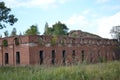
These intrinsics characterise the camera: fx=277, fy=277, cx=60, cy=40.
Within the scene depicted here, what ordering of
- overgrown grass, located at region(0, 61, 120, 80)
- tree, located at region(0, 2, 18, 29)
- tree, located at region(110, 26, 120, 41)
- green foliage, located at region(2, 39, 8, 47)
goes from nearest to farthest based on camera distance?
overgrown grass, located at region(0, 61, 120, 80)
tree, located at region(0, 2, 18, 29)
green foliage, located at region(2, 39, 8, 47)
tree, located at region(110, 26, 120, 41)

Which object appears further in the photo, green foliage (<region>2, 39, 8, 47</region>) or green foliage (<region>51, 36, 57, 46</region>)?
green foliage (<region>2, 39, 8, 47</region>)

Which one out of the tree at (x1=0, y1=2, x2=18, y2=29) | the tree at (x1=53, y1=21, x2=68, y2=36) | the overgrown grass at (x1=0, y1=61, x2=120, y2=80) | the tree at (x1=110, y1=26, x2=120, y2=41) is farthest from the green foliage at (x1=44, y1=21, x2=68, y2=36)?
the overgrown grass at (x1=0, y1=61, x2=120, y2=80)

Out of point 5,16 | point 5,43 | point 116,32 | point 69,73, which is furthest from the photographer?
point 116,32

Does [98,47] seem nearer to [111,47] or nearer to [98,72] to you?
[111,47]

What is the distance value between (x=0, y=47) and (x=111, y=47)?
22.1 meters

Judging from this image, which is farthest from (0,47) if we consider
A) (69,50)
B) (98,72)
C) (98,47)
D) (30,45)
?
(98,72)

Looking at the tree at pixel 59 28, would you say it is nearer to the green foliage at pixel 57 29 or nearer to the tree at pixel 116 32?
the green foliage at pixel 57 29

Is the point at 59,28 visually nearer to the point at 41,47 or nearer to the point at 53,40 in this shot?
the point at 53,40

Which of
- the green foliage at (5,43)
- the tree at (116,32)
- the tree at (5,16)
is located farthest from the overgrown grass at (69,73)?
the tree at (116,32)

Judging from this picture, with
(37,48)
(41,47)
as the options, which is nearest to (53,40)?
(41,47)

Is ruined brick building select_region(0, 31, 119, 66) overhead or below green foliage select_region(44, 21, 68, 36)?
below

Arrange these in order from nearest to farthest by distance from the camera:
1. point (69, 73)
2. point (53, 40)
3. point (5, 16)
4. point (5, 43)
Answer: point (69, 73)
point (5, 16)
point (53, 40)
point (5, 43)

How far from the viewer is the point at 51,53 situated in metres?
38.4

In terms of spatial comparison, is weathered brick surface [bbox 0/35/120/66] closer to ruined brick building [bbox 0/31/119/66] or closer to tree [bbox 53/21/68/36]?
ruined brick building [bbox 0/31/119/66]
